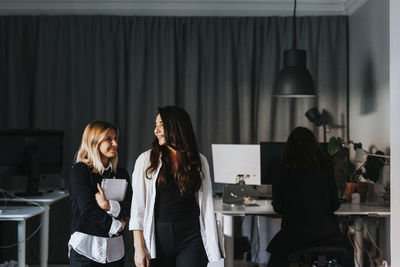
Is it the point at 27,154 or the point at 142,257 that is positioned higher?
the point at 27,154

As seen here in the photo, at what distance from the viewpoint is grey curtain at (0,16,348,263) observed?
4828 mm

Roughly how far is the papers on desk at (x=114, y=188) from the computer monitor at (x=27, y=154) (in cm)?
183

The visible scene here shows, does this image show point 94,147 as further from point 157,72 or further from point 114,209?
point 157,72

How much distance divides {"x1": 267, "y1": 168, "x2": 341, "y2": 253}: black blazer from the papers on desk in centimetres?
117

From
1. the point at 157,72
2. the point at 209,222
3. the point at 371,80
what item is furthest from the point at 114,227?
the point at 371,80

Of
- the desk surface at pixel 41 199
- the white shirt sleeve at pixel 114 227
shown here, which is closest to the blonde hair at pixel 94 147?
the white shirt sleeve at pixel 114 227

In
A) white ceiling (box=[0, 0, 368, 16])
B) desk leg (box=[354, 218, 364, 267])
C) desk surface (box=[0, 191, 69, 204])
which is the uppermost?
white ceiling (box=[0, 0, 368, 16])

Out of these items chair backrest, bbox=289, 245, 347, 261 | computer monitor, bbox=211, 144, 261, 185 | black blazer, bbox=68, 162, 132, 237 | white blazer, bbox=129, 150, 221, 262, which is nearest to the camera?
white blazer, bbox=129, 150, 221, 262

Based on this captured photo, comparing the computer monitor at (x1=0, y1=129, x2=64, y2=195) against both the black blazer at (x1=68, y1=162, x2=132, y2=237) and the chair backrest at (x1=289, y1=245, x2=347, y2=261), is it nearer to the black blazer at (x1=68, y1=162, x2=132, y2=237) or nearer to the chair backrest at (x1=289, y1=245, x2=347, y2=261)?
the black blazer at (x1=68, y1=162, x2=132, y2=237)

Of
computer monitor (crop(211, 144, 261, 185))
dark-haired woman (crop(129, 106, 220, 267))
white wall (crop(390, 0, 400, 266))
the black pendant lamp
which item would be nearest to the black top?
dark-haired woman (crop(129, 106, 220, 267))

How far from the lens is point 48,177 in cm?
484

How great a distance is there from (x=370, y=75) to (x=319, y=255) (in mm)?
1762

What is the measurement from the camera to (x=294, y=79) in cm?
397

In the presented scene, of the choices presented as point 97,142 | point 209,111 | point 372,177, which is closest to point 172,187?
point 97,142
